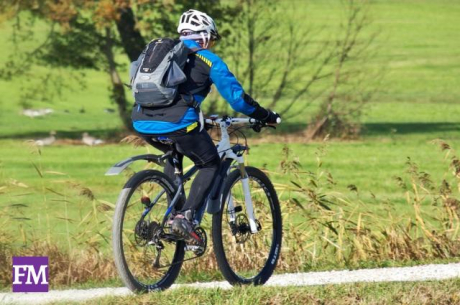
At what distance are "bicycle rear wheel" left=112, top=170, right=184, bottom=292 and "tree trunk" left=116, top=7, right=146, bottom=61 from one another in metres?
17.5

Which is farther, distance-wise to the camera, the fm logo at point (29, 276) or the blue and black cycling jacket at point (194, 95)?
the fm logo at point (29, 276)

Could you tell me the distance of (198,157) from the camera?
806 centimetres

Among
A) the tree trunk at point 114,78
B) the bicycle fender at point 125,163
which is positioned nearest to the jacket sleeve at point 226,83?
the bicycle fender at point 125,163

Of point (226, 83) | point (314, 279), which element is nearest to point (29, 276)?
point (314, 279)

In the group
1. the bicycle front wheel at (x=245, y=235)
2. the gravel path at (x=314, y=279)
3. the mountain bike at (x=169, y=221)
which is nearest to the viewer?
the mountain bike at (x=169, y=221)

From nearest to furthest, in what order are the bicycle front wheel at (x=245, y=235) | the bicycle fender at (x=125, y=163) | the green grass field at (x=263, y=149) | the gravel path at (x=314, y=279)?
the bicycle fender at (x=125, y=163), the gravel path at (x=314, y=279), the bicycle front wheel at (x=245, y=235), the green grass field at (x=263, y=149)

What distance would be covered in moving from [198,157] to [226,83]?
21.0 inches

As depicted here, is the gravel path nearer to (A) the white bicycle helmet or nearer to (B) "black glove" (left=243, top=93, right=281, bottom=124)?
(B) "black glove" (left=243, top=93, right=281, bottom=124)

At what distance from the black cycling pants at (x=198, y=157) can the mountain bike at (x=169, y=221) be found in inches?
3.7

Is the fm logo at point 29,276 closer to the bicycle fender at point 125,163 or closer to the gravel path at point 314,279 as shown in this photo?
the gravel path at point 314,279

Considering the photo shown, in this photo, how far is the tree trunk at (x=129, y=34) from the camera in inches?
1008

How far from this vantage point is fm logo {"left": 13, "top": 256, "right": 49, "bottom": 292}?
883cm

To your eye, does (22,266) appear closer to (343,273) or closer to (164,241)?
(164,241)

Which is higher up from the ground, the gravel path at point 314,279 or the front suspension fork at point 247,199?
the front suspension fork at point 247,199
